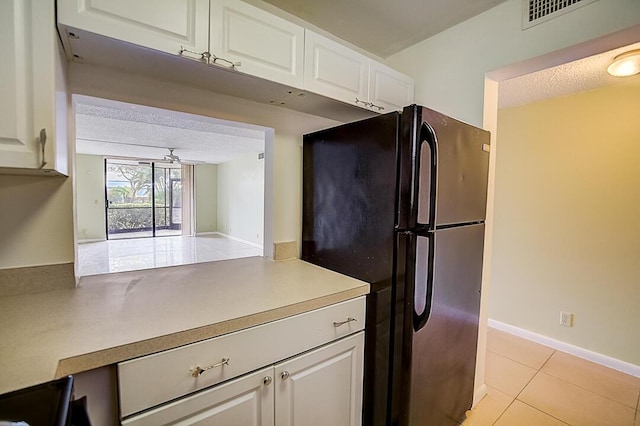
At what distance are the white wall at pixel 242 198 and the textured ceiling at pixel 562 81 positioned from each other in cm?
498

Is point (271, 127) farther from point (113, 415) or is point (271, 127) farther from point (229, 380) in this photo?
point (113, 415)

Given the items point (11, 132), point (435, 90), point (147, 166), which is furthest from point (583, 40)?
point (147, 166)

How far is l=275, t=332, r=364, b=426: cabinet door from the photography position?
41.7 inches

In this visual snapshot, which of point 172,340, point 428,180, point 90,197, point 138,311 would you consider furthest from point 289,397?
point 90,197

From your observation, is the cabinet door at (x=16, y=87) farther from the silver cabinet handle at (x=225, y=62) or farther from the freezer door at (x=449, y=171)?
the freezer door at (x=449, y=171)

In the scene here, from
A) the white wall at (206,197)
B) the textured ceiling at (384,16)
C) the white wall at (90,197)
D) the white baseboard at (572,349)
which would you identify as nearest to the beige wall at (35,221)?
the textured ceiling at (384,16)

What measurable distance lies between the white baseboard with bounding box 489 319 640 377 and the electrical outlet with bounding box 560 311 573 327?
6.7 inches

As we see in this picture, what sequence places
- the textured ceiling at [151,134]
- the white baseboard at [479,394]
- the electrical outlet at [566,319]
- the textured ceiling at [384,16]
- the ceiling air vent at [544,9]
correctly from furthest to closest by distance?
the textured ceiling at [151,134] < the electrical outlet at [566,319] < the white baseboard at [479,394] < the textured ceiling at [384,16] < the ceiling air vent at [544,9]

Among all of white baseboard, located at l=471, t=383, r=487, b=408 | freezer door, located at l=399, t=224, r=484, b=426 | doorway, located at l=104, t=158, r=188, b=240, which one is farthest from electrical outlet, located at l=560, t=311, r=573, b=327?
doorway, located at l=104, t=158, r=188, b=240

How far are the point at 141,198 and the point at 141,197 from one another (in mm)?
31

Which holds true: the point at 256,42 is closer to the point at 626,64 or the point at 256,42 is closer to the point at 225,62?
the point at 225,62

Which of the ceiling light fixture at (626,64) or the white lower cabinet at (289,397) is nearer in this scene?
the white lower cabinet at (289,397)

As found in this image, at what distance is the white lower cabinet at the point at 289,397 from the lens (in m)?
0.86

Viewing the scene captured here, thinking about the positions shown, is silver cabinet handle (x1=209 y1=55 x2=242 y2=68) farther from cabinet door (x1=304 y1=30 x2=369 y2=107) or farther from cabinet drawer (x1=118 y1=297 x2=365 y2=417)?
cabinet drawer (x1=118 y1=297 x2=365 y2=417)
